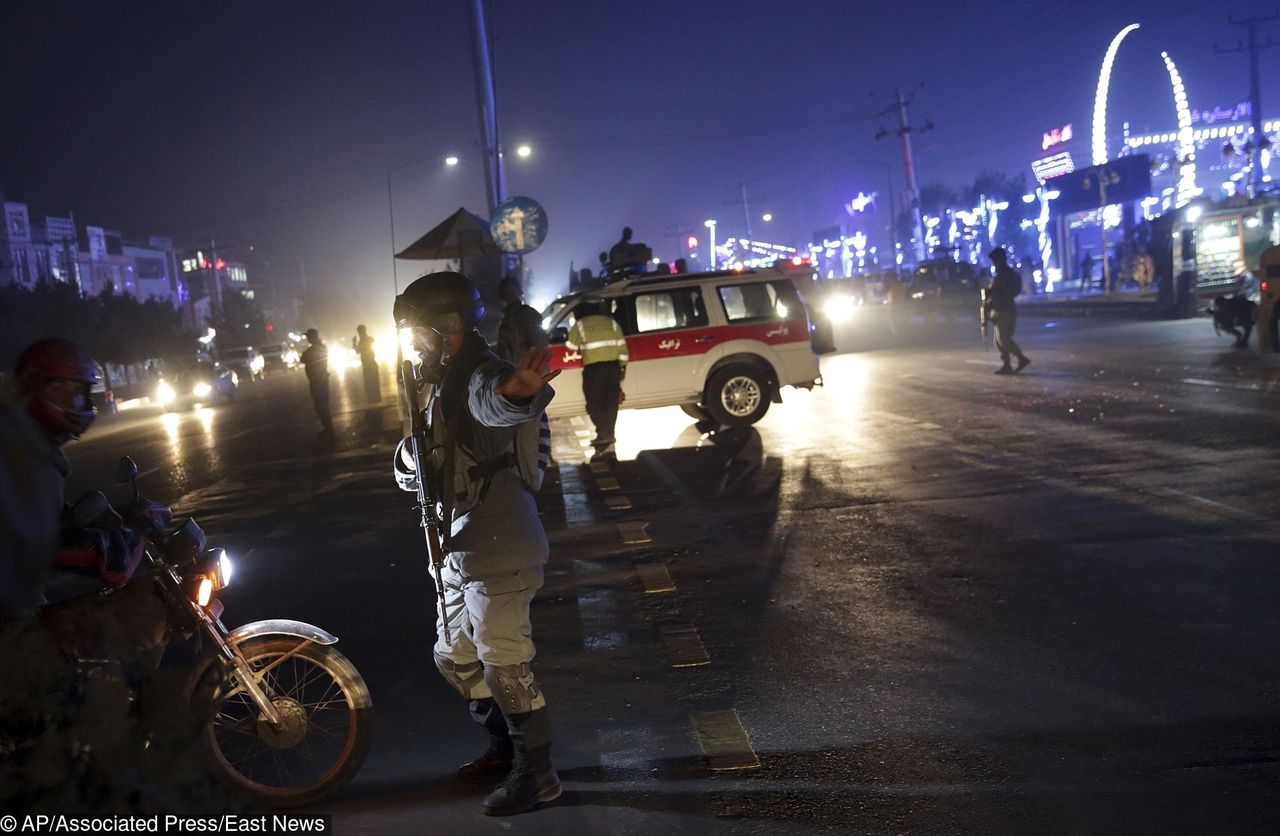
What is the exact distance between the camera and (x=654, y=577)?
734cm

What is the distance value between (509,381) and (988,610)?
11.5 feet

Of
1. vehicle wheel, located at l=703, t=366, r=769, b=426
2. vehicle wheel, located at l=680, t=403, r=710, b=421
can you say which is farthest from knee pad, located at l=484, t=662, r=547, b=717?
vehicle wheel, located at l=680, t=403, r=710, b=421

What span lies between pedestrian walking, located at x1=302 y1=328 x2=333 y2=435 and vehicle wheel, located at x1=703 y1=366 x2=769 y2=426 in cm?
842

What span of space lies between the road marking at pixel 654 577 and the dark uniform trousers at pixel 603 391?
16.6ft

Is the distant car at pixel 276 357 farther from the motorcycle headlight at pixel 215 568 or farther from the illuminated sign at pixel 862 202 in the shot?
the illuminated sign at pixel 862 202

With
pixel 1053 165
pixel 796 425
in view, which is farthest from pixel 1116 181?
pixel 796 425

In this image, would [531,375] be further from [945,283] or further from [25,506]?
[945,283]

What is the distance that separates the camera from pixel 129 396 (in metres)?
42.6

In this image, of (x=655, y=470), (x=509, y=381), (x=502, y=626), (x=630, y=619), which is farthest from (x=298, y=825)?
(x=655, y=470)

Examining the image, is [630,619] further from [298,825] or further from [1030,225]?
[1030,225]

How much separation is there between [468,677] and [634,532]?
459 cm

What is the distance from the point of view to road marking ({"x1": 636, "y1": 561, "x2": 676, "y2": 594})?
7055 mm

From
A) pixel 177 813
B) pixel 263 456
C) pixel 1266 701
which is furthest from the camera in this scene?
pixel 263 456

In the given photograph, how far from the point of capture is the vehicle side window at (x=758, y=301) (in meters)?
14.4
